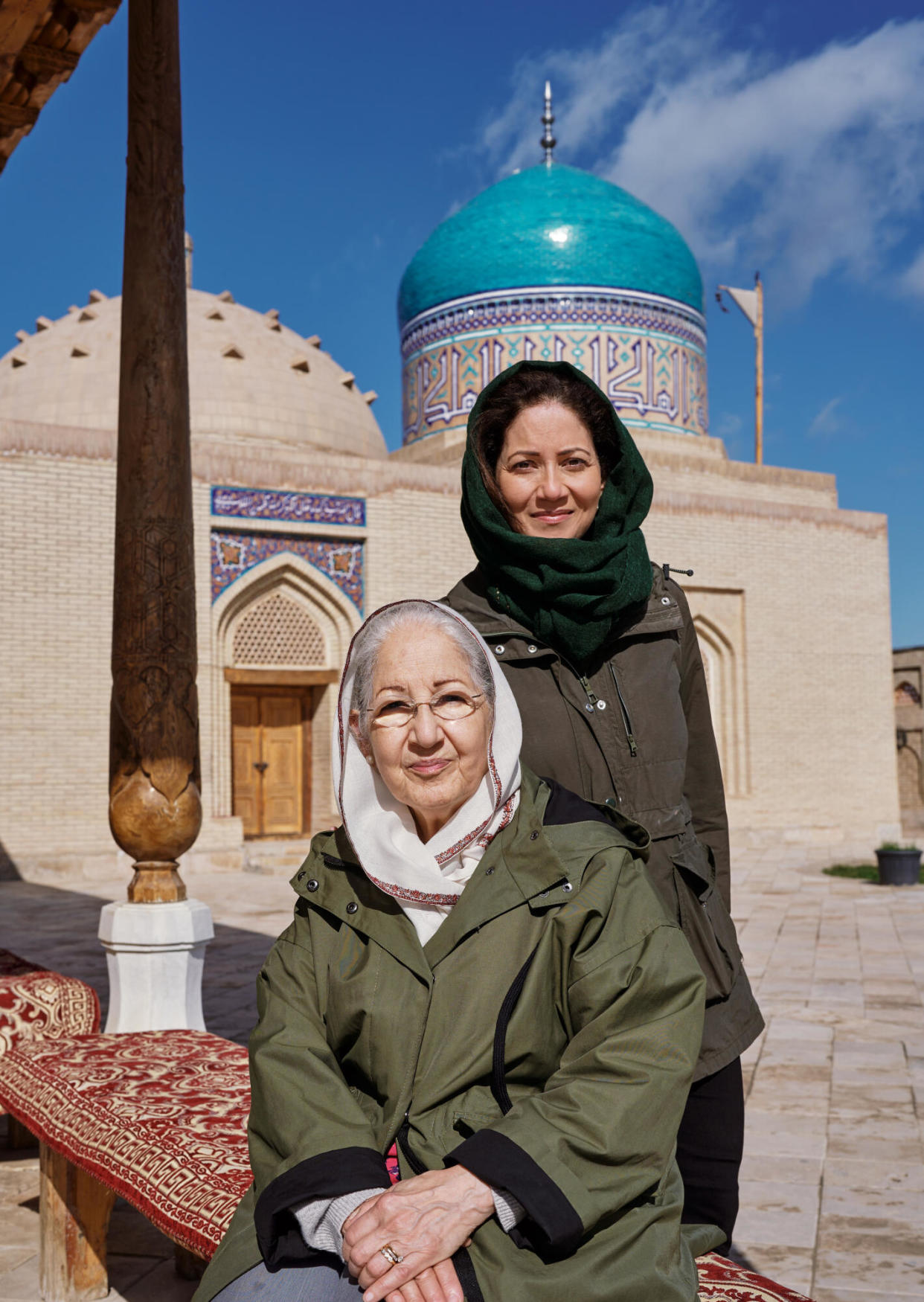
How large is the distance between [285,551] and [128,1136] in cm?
1106

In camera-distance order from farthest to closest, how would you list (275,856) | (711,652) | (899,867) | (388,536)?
1. (711,652)
2. (388,536)
3. (275,856)
4. (899,867)

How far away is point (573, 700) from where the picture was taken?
5.65ft

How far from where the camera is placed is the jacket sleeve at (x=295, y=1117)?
4.74ft

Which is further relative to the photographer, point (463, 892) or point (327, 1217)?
point (463, 892)

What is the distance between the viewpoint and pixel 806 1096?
4266 mm

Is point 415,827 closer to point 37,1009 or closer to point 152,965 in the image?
point 37,1009

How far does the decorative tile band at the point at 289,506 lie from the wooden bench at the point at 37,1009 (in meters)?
9.46

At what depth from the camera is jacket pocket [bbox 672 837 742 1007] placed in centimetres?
170

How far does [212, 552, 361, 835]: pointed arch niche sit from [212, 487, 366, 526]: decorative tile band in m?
0.47

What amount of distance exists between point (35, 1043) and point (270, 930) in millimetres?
4894

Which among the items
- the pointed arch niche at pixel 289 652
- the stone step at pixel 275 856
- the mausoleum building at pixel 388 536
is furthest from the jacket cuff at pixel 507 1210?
the pointed arch niche at pixel 289 652

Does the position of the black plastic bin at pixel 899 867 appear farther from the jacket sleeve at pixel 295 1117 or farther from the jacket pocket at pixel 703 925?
the jacket sleeve at pixel 295 1117

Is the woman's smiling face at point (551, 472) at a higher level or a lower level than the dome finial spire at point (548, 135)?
lower

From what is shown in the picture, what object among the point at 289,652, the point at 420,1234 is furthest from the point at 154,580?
the point at 289,652
